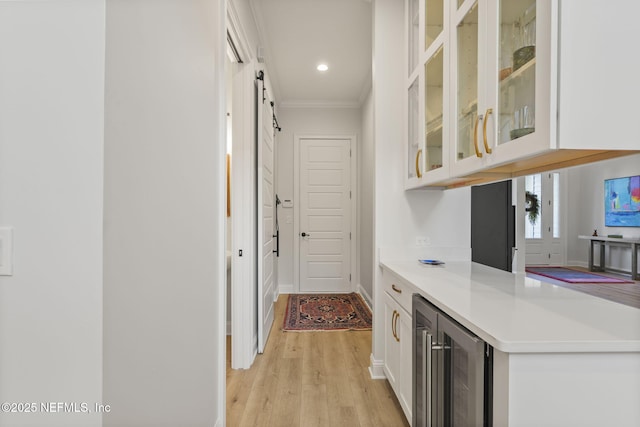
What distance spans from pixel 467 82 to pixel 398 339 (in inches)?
56.2

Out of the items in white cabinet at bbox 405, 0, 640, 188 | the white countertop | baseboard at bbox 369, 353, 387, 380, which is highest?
white cabinet at bbox 405, 0, 640, 188

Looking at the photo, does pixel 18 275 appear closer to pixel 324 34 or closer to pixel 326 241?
pixel 324 34

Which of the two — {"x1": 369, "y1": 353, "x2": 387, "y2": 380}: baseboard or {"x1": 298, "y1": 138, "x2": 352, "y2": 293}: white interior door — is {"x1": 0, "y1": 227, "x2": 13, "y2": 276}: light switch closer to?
{"x1": 369, "y1": 353, "x2": 387, "y2": 380}: baseboard

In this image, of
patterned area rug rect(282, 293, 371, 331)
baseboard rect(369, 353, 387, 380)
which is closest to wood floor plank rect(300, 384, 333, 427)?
baseboard rect(369, 353, 387, 380)

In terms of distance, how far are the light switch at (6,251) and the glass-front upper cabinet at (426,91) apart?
5.69 feet

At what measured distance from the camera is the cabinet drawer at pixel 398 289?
1.77 meters

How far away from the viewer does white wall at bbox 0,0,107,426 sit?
0.80 metres

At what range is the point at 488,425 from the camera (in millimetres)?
A: 972

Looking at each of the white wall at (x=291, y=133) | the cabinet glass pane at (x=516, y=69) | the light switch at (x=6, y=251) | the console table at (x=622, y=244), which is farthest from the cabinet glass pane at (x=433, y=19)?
the white wall at (x=291, y=133)

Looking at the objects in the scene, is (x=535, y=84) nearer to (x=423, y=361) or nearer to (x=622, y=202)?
(x=622, y=202)

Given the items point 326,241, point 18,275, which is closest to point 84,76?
point 18,275

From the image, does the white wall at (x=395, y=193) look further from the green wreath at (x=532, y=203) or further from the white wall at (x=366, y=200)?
the white wall at (x=366, y=200)

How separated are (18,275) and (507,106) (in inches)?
61.1

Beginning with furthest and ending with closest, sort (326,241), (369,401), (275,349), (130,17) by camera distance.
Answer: (326,241), (275,349), (369,401), (130,17)
